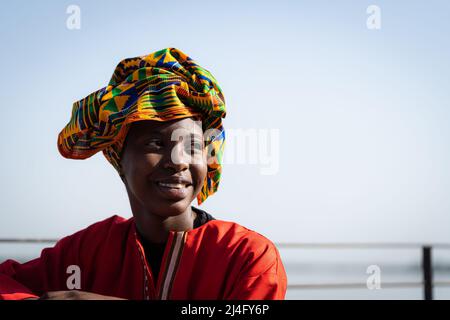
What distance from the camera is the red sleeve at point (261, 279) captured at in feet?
7.06

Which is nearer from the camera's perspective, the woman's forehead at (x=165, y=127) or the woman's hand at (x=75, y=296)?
the woman's hand at (x=75, y=296)

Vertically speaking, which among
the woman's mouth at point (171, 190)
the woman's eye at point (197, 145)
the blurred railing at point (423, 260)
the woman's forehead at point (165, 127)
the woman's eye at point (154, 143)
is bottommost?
the blurred railing at point (423, 260)

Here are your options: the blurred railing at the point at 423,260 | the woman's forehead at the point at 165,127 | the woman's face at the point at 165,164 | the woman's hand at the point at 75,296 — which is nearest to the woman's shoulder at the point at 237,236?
the woman's face at the point at 165,164

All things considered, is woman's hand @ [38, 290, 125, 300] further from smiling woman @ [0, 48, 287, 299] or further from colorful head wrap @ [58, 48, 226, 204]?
colorful head wrap @ [58, 48, 226, 204]

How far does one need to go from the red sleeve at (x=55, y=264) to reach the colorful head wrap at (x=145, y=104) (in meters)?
→ 0.33

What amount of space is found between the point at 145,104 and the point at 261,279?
747mm

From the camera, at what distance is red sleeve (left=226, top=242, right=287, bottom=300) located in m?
2.15

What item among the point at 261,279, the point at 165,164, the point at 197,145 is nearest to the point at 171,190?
the point at 165,164

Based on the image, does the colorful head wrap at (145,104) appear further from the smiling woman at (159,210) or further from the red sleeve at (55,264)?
the red sleeve at (55,264)

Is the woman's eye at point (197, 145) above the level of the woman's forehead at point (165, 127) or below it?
below

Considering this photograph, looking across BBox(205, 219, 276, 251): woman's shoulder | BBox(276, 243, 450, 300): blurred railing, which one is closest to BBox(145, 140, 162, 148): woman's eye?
BBox(205, 219, 276, 251): woman's shoulder
